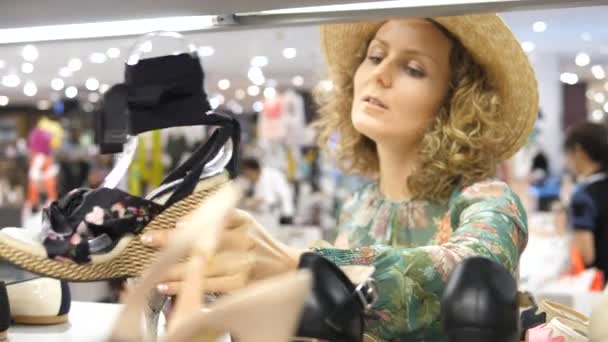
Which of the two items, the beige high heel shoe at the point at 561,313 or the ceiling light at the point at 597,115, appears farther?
the ceiling light at the point at 597,115

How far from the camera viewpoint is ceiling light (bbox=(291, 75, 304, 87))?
8490mm

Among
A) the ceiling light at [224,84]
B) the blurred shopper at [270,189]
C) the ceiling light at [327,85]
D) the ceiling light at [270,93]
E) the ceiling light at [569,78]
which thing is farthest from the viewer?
the ceiling light at [224,84]

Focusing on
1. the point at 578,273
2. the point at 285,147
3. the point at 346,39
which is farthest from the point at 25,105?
the point at 346,39

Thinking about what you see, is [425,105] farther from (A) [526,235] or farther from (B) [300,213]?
(B) [300,213]

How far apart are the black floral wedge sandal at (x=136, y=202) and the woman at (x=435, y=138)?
219mm

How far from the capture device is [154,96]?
77 cm

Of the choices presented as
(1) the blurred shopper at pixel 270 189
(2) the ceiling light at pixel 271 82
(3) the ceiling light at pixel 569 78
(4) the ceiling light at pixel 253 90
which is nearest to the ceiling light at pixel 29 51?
(1) the blurred shopper at pixel 270 189

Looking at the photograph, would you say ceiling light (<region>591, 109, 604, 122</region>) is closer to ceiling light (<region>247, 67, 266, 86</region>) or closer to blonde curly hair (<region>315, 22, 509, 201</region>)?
ceiling light (<region>247, 67, 266, 86</region>)

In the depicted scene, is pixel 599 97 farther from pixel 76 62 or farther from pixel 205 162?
pixel 205 162

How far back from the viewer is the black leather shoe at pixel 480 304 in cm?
60

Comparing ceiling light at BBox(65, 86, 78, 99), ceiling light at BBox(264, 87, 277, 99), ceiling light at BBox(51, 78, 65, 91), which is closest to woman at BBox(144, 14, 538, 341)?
ceiling light at BBox(65, 86, 78, 99)

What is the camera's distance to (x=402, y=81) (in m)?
0.99

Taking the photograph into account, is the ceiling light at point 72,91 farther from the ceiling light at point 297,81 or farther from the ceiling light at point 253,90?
the ceiling light at point 297,81

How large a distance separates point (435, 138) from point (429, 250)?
0.26 meters
